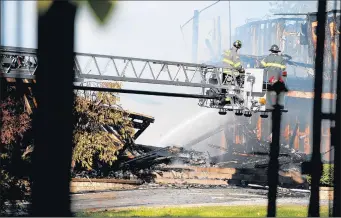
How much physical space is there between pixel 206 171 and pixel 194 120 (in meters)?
15.4

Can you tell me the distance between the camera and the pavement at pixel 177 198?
14.7 meters

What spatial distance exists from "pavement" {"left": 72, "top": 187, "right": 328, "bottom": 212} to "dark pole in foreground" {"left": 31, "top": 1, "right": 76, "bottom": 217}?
6.16 meters

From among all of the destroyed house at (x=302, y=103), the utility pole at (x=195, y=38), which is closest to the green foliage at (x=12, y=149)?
the destroyed house at (x=302, y=103)

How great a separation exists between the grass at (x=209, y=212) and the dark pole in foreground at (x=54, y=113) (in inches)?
211

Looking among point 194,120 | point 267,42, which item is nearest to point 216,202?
point 194,120

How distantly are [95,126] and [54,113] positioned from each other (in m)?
10.1

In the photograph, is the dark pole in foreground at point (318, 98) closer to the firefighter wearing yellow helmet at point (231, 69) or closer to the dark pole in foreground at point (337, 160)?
the dark pole in foreground at point (337, 160)

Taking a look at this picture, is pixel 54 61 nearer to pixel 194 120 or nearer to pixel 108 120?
pixel 108 120

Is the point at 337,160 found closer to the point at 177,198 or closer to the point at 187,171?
the point at 177,198

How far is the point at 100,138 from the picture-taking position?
17734 mm

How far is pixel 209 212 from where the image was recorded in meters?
13.1

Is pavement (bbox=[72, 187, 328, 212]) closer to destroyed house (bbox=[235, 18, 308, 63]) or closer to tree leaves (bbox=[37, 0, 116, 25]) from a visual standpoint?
tree leaves (bbox=[37, 0, 116, 25])

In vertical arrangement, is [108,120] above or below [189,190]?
above

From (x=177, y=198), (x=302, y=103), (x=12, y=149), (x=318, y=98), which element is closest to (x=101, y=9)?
(x=318, y=98)
